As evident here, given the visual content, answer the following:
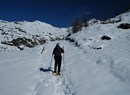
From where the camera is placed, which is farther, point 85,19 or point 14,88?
point 85,19

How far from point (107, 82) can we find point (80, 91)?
157 cm

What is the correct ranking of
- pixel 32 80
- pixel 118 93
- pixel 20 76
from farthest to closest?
pixel 20 76, pixel 32 80, pixel 118 93

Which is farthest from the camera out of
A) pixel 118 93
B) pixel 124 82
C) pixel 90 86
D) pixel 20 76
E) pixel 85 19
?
pixel 85 19

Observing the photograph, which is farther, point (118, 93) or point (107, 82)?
point (107, 82)

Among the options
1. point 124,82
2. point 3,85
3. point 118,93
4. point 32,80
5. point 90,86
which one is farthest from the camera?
point 32,80

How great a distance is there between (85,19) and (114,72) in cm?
9742

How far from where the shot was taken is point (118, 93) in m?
8.80

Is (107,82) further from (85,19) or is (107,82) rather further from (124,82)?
(85,19)

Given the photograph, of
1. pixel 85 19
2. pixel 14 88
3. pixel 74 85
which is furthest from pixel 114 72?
pixel 85 19

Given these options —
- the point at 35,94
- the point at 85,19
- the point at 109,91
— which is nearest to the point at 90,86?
the point at 109,91

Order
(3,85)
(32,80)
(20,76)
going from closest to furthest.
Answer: (3,85) → (32,80) → (20,76)

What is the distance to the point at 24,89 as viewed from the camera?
10750mm

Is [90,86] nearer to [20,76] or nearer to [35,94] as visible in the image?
[35,94]

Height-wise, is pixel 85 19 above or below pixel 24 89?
above
